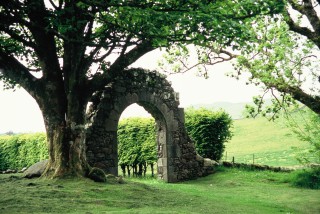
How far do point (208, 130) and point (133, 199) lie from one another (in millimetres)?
9534

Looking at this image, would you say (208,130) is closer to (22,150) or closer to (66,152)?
(66,152)


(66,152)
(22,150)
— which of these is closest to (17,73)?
(66,152)

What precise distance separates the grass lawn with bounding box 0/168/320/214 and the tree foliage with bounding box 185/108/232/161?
4.91m

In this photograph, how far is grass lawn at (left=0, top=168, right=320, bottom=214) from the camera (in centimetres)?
906

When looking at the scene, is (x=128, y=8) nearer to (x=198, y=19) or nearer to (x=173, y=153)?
(x=198, y=19)

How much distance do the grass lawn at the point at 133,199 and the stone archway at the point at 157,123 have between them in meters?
2.71

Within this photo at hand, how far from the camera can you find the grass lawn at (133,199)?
29.7ft

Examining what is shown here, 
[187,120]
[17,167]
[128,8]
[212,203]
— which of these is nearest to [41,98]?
[128,8]

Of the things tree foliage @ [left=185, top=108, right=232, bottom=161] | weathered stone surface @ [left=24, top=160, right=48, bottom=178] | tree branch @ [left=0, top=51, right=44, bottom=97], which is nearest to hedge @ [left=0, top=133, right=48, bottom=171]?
tree foliage @ [left=185, top=108, right=232, bottom=161]

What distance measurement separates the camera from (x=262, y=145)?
3325 centimetres

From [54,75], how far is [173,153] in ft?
22.3

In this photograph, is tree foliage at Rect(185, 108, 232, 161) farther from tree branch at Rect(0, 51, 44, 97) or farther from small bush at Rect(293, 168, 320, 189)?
tree branch at Rect(0, 51, 44, 97)

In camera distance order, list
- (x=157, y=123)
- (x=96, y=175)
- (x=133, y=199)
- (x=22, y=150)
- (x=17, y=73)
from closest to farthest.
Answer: (x=133, y=199)
(x=96, y=175)
(x=17, y=73)
(x=157, y=123)
(x=22, y=150)

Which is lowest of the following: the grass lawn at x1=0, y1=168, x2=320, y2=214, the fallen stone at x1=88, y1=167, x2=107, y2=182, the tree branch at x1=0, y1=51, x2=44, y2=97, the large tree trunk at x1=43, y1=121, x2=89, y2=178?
the grass lawn at x1=0, y1=168, x2=320, y2=214
